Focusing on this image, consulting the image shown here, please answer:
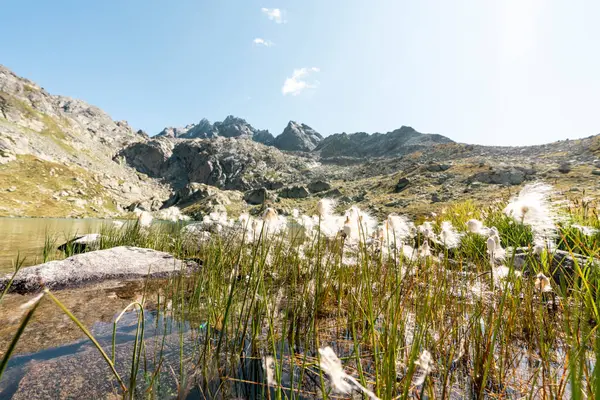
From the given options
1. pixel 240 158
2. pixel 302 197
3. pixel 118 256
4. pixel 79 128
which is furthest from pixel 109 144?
pixel 118 256

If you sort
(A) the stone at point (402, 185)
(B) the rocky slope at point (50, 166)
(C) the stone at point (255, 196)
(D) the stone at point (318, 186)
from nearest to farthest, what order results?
1. (A) the stone at point (402, 185)
2. (B) the rocky slope at point (50, 166)
3. (D) the stone at point (318, 186)
4. (C) the stone at point (255, 196)

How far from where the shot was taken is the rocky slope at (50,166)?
87875mm

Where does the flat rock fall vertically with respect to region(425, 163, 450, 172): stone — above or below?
below

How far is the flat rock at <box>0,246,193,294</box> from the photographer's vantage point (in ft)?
17.7

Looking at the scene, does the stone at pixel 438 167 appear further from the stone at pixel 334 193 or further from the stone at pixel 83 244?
the stone at pixel 83 244

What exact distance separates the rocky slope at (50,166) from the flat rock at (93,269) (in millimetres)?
93450

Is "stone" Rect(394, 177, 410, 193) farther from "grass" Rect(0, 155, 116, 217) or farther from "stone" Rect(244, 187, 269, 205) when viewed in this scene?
"grass" Rect(0, 155, 116, 217)

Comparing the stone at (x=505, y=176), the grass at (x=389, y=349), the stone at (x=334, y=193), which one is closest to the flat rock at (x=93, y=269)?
the grass at (x=389, y=349)

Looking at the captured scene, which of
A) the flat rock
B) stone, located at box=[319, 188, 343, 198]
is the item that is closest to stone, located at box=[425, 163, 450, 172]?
stone, located at box=[319, 188, 343, 198]

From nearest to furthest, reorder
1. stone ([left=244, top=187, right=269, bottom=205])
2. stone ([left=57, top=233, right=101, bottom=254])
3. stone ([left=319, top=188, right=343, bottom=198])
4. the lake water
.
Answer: the lake water < stone ([left=57, top=233, right=101, bottom=254]) < stone ([left=319, top=188, right=343, bottom=198]) < stone ([left=244, top=187, right=269, bottom=205])

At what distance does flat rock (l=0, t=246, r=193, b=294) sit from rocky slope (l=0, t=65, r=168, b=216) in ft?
307

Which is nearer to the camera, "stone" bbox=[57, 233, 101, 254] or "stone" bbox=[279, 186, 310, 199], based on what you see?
"stone" bbox=[57, 233, 101, 254]

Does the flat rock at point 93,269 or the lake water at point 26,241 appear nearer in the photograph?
the flat rock at point 93,269

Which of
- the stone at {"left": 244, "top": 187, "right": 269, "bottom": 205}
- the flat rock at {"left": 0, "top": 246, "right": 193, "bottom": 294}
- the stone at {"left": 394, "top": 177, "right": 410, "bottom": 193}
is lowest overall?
the flat rock at {"left": 0, "top": 246, "right": 193, "bottom": 294}
